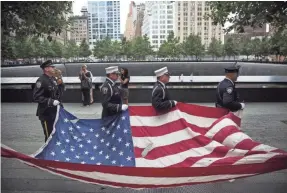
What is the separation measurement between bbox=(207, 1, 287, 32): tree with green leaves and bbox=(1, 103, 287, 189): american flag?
2246 millimetres

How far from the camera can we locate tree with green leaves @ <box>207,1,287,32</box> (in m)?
6.44

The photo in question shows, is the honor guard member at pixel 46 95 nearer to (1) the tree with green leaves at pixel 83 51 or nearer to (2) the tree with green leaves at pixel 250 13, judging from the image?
(2) the tree with green leaves at pixel 250 13

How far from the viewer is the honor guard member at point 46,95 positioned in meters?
6.20

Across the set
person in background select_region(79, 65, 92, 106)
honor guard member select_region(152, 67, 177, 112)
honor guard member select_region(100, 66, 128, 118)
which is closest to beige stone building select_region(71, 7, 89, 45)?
person in background select_region(79, 65, 92, 106)

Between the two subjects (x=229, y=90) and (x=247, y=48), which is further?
(x=247, y=48)

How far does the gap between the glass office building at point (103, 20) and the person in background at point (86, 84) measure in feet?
488

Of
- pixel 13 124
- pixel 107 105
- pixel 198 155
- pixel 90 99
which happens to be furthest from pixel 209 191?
pixel 90 99

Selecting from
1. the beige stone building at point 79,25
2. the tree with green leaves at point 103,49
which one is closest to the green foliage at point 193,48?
the tree with green leaves at point 103,49

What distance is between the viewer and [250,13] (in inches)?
276

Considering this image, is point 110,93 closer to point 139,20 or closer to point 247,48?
point 247,48

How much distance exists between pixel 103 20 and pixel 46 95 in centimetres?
17894

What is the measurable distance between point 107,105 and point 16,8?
8.15ft

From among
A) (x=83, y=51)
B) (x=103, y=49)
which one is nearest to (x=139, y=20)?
(x=103, y=49)

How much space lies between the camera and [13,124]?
10.3 meters
